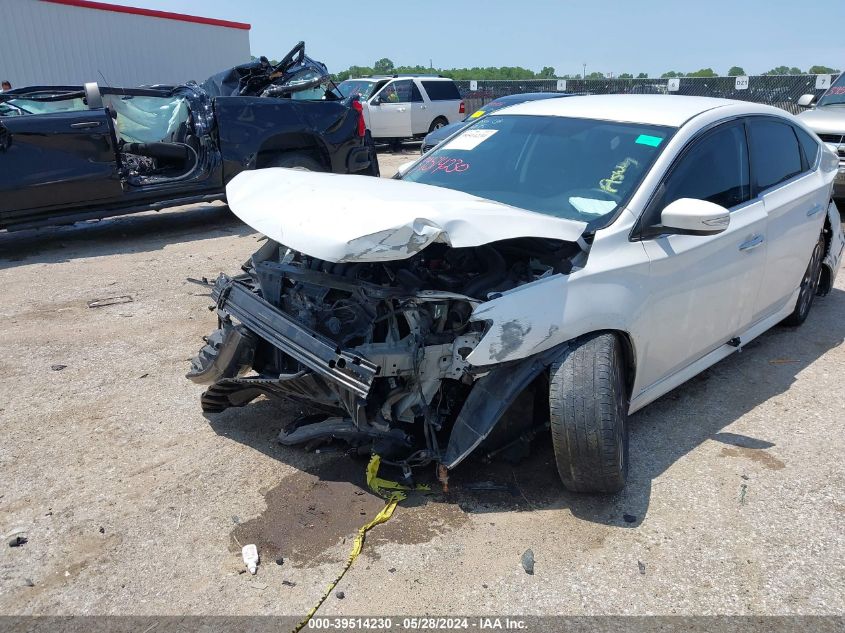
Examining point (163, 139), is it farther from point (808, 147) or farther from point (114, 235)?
point (808, 147)

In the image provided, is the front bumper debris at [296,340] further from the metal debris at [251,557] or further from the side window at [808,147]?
the side window at [808,147]

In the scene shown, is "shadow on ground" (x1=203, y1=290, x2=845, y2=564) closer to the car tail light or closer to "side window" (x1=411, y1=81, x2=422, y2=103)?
the car tail light

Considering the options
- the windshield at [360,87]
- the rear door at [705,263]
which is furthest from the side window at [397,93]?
the rear door at [705,263]

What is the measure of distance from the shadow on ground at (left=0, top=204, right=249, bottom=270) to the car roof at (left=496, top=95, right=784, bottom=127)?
5.22 m

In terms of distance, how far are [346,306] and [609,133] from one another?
1.79 metres

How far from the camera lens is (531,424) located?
333 centimetres

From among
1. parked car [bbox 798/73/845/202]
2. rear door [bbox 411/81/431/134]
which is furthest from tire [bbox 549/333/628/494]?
rear door [bbox 411/81/431/134]

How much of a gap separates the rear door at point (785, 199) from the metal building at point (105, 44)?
48.5 ft

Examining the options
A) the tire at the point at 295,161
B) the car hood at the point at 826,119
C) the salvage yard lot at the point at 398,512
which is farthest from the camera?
the car hood at the point at 826,119

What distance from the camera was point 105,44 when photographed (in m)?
18.5

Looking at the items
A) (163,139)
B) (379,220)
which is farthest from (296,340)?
(163,139)

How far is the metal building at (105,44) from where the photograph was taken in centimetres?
1647

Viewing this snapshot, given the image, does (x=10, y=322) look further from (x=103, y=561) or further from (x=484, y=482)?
(x=484, y=482)

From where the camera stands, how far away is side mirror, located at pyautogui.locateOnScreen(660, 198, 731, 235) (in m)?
3.20
